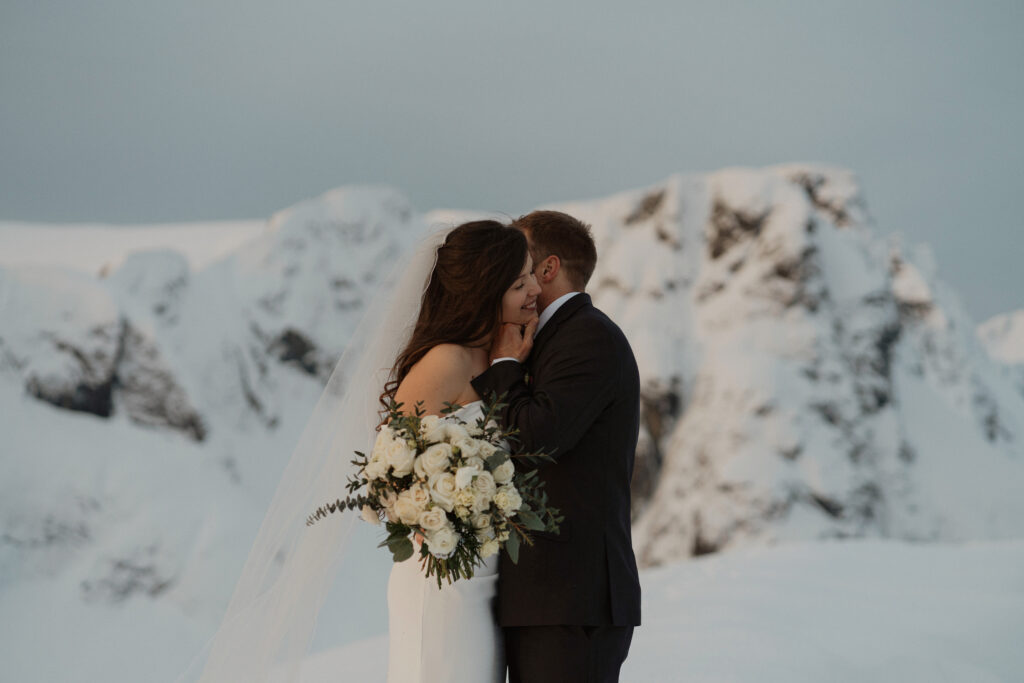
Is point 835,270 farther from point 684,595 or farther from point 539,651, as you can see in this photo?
point 539,651

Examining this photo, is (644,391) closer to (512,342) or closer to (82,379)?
(82,379)

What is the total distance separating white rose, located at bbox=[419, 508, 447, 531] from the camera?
216 cm

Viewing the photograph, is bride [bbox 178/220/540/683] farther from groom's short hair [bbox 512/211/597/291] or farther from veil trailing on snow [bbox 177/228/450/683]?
groom's short hair [bbox 512/211/597/291]

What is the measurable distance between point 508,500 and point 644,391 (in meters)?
35.8

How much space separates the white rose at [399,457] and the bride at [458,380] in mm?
311

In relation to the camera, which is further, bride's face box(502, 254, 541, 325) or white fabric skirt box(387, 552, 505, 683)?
bride's face box(502, 254, 541, 325)

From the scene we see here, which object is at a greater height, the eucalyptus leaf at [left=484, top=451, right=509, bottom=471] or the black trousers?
the eucalyptus leaf at [left=484, top=451, right=509, bottom=471]

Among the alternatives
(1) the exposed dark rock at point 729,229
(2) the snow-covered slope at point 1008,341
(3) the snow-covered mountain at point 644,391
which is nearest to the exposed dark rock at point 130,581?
(3) the snow-covered mountain at point 644,391

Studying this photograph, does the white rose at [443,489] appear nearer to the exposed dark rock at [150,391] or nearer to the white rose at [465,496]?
the white rose at [465,496]

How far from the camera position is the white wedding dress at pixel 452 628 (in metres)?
2.52

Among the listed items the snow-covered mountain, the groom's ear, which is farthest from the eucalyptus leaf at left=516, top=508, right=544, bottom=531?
the snow-covered mountain

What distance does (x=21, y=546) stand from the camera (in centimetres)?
2195

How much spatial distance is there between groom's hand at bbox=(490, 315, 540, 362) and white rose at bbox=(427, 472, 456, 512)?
1.80 feet

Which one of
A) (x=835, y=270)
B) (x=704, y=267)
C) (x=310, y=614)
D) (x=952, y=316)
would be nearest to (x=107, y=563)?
(x=310, y=614)
